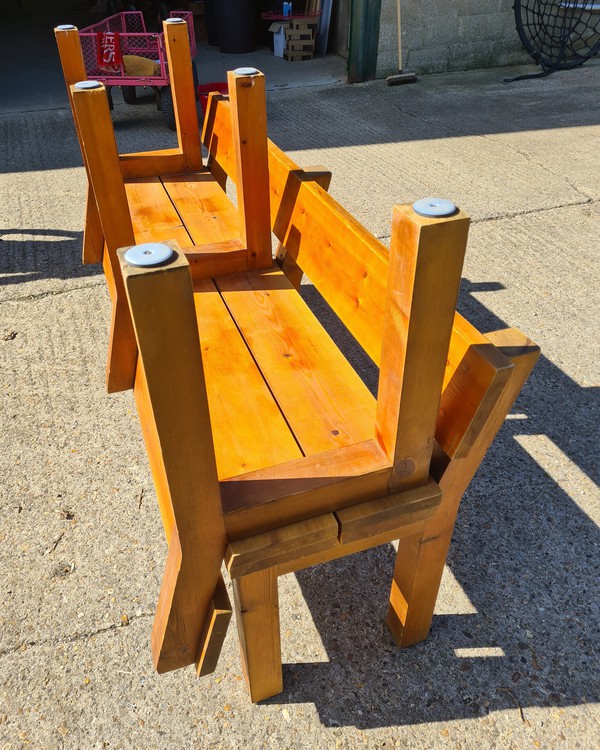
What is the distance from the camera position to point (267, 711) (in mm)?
1738

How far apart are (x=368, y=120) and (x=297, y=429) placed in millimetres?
5546

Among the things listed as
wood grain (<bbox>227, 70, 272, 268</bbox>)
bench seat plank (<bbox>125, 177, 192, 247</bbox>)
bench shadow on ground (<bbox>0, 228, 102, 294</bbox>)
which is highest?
wood grain (<bbox>227, 70, 272, 268</bbox>)

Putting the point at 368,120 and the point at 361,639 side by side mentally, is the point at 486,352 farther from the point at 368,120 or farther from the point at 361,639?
the point at 368,120

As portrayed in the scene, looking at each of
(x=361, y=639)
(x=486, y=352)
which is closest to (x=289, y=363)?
(x=486, y=352)

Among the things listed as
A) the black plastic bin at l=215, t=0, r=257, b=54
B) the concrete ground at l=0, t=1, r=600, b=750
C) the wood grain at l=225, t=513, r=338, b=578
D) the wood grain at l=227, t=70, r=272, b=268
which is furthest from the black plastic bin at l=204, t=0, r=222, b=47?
the wood grain at l=225, t=513, r=338, b=578

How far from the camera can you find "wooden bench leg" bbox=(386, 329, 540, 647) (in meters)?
1.32

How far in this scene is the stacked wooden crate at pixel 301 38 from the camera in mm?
8305

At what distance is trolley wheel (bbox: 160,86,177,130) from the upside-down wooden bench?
4.21 m

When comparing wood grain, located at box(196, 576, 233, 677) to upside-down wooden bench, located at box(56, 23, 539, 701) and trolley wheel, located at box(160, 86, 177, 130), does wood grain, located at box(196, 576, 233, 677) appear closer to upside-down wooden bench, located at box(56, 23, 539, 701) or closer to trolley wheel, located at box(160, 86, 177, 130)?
upside-down wooden bench, located at box(56, 23, 539, 701)

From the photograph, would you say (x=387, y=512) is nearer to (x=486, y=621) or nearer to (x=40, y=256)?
(x=486, y=621)

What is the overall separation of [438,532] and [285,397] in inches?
21.7

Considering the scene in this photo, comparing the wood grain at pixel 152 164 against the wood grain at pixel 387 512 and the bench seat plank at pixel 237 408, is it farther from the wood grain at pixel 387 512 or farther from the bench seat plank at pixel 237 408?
the wood grain at pixel 387 512

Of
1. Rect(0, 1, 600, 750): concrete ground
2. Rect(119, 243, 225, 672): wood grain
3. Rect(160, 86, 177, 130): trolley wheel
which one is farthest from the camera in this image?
Rect(160, 86, 177, 130): trolley wheel

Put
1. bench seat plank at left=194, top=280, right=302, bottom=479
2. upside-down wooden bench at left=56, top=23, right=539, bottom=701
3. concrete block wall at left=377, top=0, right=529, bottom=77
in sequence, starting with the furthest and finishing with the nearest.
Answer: concrete block wall at left=377, top=0, right=529, bottom=77 → bench seat plank at left=194, top=280, right=302, bottom=479 → upside-down wooden bench at left=56, top=23, right=539, bottom=701
